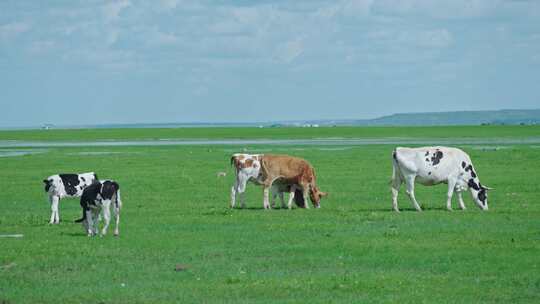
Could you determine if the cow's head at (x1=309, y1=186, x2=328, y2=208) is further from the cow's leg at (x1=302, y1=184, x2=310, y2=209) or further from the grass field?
the grass field

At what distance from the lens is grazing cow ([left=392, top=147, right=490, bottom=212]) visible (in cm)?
2466

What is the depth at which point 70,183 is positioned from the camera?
72.6ft

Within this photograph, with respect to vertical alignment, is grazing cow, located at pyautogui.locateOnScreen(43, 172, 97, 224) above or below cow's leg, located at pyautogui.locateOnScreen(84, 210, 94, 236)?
above

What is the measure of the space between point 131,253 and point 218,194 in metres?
13.1

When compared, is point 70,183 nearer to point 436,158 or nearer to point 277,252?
A: point 277,252

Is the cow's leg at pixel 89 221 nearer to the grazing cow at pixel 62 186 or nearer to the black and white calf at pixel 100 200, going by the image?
the black and white calf at pixel 100 200

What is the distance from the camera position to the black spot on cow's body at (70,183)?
22.1m

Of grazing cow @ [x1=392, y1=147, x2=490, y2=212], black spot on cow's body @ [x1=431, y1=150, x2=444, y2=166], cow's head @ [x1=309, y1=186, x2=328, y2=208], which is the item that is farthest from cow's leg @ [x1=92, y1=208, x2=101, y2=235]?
black spot on cow's body @ [x1=431, y1=150, x2=444, y2=166]

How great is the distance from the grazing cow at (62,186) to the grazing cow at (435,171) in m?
7.81

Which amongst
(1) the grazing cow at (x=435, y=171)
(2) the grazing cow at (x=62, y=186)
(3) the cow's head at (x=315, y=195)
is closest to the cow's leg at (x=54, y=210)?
(2) the grazing cow at (x=62, y=186)

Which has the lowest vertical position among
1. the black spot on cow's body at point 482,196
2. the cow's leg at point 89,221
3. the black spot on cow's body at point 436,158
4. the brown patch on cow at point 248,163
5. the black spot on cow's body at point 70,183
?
the cow's leg at point 89,221

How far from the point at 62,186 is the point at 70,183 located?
0.20 m

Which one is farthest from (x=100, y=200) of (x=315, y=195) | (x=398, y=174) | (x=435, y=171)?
(x=435, y=171)

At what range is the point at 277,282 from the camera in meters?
14.4
